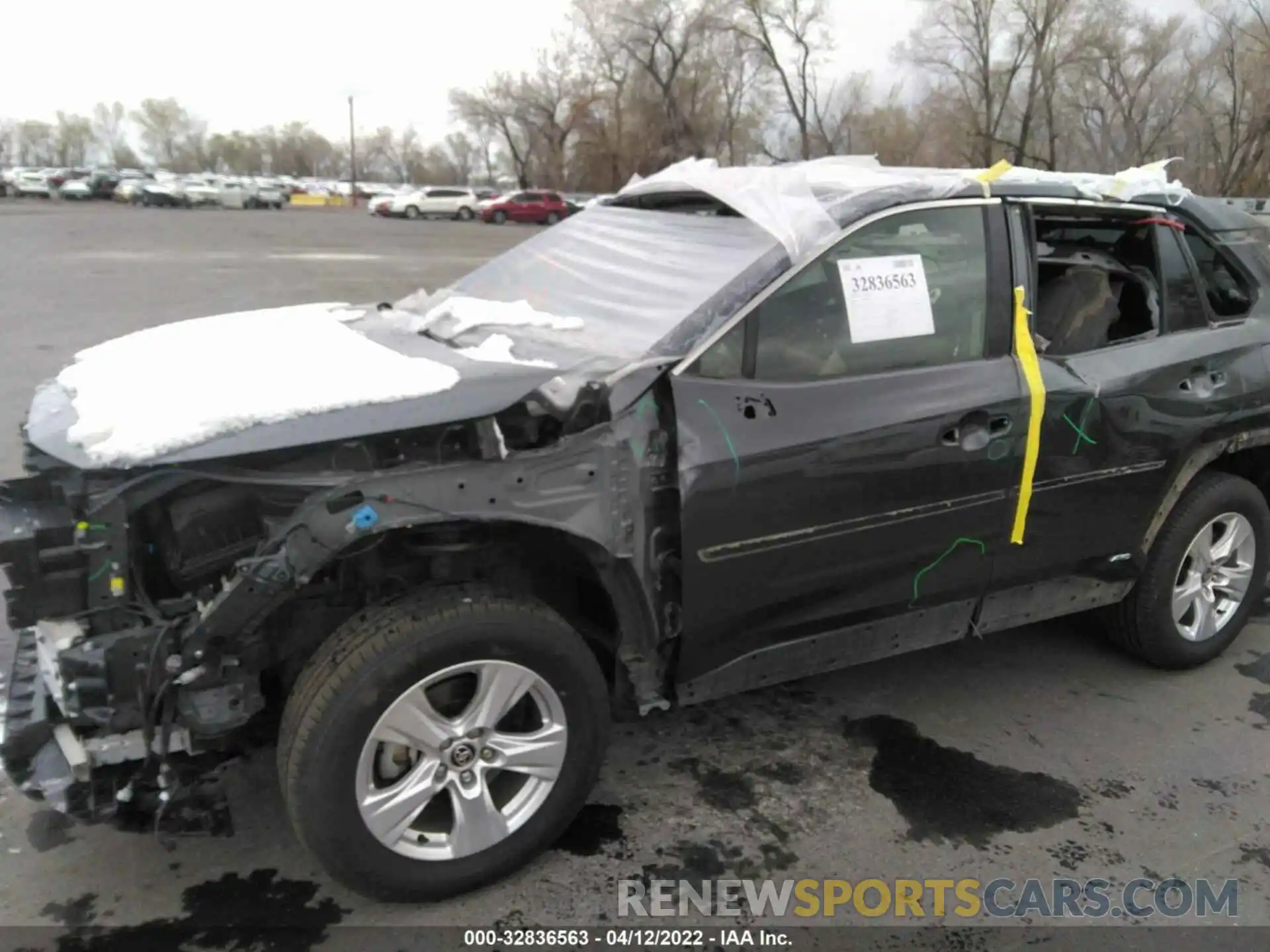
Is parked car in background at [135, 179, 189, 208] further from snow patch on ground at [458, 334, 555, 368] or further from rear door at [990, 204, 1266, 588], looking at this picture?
rear door at [990, 204, 1266, 588]

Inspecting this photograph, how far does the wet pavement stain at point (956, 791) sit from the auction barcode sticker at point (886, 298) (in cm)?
143

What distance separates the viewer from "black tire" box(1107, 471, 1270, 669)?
380cm

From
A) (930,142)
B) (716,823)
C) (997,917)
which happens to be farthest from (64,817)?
(930,142)

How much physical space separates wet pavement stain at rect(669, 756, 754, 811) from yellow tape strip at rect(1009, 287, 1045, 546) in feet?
4.01

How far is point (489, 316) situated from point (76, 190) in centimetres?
6684

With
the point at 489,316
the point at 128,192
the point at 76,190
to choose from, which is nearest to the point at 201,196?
the point at 128,192

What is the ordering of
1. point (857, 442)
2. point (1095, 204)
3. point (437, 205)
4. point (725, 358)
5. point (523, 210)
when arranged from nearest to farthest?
point (725, 358) → point (857, 442) → point (1095, 204) → point (523, 210) → point (437, 205)

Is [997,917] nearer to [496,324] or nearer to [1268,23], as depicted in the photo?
[496,324]

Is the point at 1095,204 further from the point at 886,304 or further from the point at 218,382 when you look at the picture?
the point at 218,382

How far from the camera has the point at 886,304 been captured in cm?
305

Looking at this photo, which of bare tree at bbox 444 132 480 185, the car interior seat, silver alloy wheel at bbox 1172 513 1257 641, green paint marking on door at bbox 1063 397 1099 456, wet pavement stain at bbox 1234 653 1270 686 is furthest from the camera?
bare tree at bbox 444 132 480 185

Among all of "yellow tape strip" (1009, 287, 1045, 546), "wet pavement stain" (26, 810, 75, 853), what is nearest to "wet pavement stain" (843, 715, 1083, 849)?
"yellow tape strip" (1009, 287, 1045, 546)

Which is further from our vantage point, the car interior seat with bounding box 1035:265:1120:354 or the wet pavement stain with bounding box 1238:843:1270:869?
the car interior seat with bounding box 1035:265:1120:354

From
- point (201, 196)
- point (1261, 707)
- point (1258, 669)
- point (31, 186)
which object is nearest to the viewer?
point (1261, 707)
